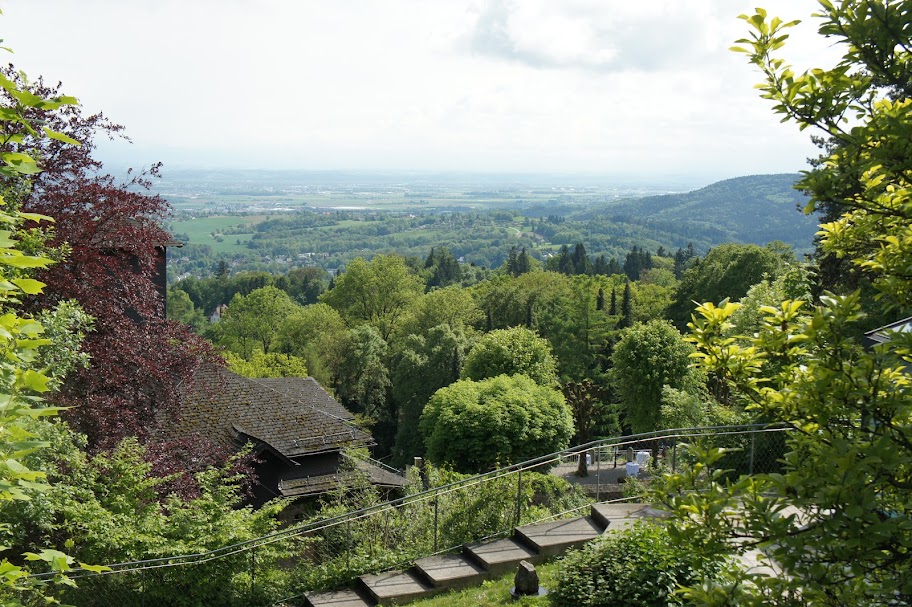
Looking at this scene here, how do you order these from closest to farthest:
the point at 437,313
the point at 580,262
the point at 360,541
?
the point at 360,541
the point at 437,313
the point at 580,262

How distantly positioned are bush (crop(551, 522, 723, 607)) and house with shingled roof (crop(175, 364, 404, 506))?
8.51 meters

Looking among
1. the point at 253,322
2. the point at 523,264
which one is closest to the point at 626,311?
the point at 253,322

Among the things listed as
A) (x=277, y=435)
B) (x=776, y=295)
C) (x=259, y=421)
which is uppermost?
(x=776, y=295)

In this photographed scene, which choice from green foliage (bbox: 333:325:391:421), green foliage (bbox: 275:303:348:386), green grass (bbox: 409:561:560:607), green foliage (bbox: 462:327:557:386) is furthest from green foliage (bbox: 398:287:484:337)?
green grass (bbox: 409:561:560:607)

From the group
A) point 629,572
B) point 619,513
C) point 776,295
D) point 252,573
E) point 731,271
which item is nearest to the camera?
point 629,572

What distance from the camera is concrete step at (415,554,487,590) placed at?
9344mm

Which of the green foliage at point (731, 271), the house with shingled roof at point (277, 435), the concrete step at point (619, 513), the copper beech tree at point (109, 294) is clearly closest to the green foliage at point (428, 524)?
the concrete step at point (619, 513)

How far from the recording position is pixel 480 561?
969 cm

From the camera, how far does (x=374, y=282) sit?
56.5 m

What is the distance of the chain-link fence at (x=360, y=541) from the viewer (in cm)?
930

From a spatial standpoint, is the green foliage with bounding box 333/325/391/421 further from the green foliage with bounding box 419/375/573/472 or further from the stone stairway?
the stone stairway

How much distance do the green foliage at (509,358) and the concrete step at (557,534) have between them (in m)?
20.6

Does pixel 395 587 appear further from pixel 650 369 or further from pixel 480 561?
pixel 650 369

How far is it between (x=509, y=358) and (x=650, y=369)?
5.74 m
